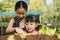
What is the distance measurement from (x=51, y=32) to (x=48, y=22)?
4.9 inches

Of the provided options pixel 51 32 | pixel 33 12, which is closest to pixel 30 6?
pixel 33 12

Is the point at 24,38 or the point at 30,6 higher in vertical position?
the point at 30,6

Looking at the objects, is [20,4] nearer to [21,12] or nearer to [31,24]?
[21,12]

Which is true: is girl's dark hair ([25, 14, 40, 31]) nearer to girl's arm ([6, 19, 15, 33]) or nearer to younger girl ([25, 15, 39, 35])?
younger girl ([25, 15, 39, 35])

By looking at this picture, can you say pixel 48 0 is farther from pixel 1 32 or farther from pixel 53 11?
pixel 1 32

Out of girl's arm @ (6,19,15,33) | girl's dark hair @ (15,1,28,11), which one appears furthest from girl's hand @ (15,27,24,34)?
girl's dark hair @ (15,1,28,11)

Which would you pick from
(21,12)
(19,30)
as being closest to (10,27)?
(19,30)

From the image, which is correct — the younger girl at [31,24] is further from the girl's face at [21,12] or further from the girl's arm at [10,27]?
the girl's arm at [10,27]

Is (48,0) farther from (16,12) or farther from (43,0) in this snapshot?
(16,12)

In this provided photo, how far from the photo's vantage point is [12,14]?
16.7 feet

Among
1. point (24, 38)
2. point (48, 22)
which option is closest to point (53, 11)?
point (48, 22)

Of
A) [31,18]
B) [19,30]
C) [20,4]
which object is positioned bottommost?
[19,30]

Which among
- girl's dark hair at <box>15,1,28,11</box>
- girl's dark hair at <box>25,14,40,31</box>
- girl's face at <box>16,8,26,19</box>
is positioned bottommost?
girl's dark hair at <box>25,14,40,31</box>

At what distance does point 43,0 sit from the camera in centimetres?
512
